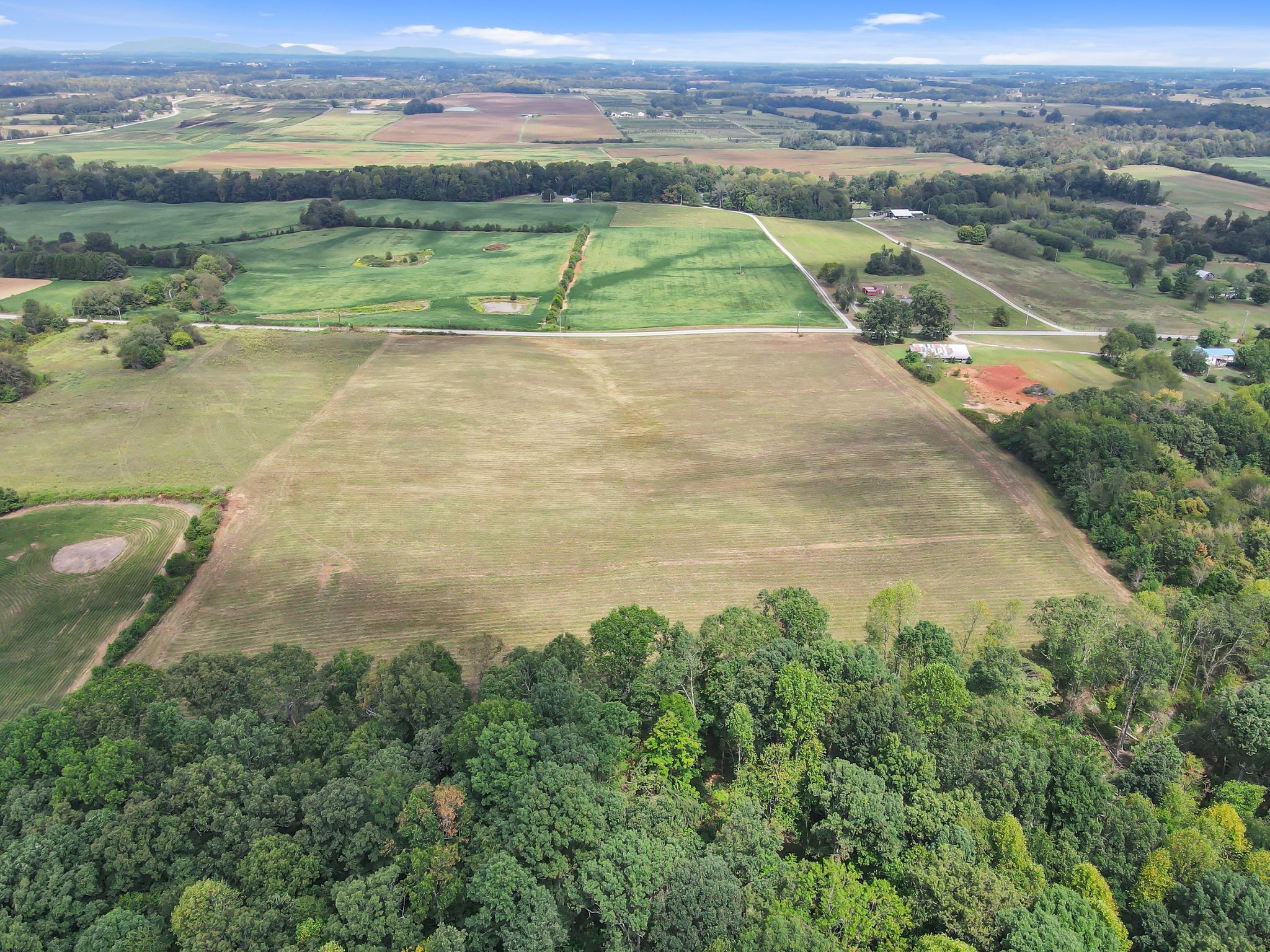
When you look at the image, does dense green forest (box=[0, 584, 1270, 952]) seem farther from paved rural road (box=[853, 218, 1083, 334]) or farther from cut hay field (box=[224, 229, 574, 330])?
paved rural road (box=[853, 218, 1083, 334])

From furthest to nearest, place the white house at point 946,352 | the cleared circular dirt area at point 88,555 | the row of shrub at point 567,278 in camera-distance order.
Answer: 1. the row of shrub at point 567,278
2. the white house at point 946,352
3. the cleared circular dirt area at point 88,555

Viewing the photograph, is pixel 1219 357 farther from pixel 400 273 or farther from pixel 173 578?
pixel 400 273

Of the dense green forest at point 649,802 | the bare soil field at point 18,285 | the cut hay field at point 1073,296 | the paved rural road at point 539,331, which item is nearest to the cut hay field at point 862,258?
the cut hay field at point 1073,296

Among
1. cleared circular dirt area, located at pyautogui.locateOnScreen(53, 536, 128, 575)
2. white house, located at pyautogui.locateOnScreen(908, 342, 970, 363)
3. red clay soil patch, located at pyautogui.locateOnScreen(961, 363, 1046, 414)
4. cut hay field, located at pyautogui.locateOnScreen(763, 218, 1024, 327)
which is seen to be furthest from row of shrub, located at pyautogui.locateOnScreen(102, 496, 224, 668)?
cut hay field, located at pyautogui.locateOnScreen(763, 218, 1024, 327)

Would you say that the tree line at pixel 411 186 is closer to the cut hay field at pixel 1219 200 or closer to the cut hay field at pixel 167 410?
the cut hay field at pixel 1219 200

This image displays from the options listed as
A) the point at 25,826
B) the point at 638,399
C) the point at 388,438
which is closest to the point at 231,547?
the point at 388,438

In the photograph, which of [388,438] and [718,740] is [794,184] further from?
[718,740]
